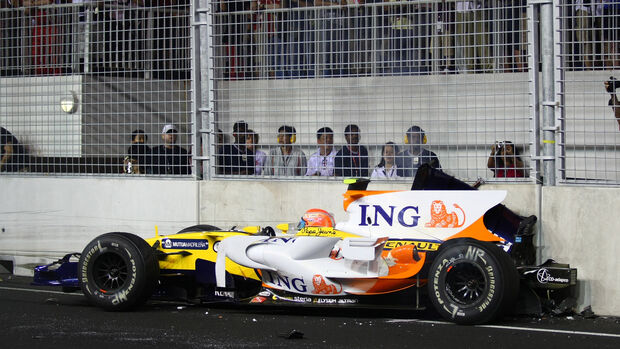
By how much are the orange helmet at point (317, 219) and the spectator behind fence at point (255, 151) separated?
1.55 m

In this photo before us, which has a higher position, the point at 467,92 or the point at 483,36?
the point at 483,36

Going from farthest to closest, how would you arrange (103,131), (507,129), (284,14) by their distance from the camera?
(103,131) < (284,14) < (507,129)

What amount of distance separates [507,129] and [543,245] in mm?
1306

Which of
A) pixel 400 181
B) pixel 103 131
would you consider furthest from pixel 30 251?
pixel 400 181

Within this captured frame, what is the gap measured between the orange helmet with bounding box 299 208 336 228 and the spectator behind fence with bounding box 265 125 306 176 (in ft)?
4.02

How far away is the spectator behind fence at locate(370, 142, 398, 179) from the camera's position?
8.97 metres

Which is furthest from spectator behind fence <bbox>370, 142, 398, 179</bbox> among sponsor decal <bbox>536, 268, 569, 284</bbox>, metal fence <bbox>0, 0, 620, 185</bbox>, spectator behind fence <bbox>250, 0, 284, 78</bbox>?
sponsor decal <bbox>536, 268, 569, 284</bbox>

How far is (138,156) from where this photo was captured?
10.2 m

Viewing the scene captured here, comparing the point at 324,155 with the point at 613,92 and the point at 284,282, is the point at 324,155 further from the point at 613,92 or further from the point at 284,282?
the point at 613,92

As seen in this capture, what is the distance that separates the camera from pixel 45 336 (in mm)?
6668

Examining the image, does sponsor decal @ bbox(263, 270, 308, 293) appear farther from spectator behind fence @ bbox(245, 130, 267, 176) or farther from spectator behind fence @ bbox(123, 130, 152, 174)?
spectator behind fence @ bbox(123, 130, 152, 174)

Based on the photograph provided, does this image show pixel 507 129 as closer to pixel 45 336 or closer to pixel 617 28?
pixel 617 28

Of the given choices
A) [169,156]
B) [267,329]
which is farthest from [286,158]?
[267,329]

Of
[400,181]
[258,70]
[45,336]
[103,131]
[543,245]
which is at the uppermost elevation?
[258,70]
